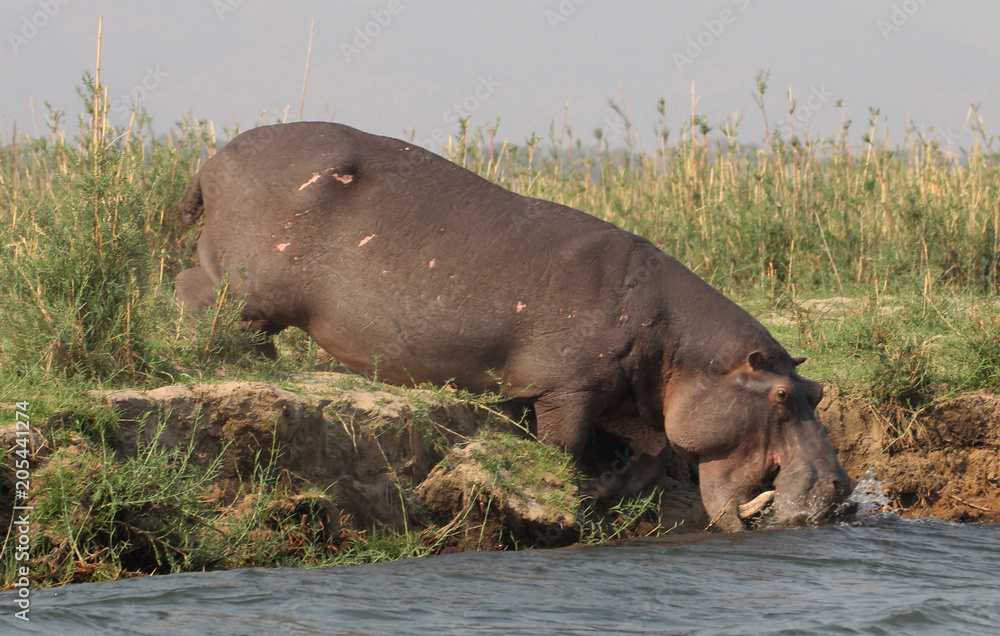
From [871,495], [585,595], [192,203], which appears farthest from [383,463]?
[871,495]

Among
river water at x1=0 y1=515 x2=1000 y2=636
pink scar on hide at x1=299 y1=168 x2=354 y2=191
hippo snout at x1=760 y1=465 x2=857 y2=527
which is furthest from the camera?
pink scar on hide at x1=299 y1=168 x2=354 y2=191

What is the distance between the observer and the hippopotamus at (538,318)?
5.21 metres

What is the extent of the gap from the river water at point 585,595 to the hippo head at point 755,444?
0.20 m

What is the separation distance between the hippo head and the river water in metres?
0.20

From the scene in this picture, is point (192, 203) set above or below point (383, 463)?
above

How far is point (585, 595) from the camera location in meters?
4.04

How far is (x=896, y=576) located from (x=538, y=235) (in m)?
2.34

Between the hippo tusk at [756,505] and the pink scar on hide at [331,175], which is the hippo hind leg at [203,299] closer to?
the pink scar on hide at [331,175]

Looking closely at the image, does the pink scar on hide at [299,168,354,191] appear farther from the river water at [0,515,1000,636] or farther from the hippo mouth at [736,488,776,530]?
the hippo mouth at [736,488,776,530]

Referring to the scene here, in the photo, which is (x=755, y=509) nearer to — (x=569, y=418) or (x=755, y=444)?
(x=755, y=444)

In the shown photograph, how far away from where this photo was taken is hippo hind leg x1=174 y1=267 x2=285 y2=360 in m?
5.66

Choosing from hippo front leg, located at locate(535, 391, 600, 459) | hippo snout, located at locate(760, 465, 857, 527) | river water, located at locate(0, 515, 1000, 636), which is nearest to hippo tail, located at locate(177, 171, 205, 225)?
hippo front leg, located at locate(535, 391, 600, 459)

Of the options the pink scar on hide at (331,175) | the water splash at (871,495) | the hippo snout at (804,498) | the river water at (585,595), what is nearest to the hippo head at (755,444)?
the hippo snout at (804,498)

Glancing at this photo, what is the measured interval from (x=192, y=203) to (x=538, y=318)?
229 cm
